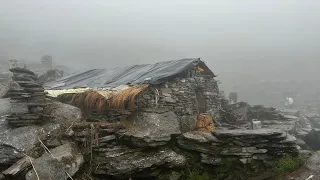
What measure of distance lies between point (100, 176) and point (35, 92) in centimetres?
438

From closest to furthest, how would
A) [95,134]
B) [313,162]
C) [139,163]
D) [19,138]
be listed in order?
[19,138], [139,163], [95,134], [313,162]

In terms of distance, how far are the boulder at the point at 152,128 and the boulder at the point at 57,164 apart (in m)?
2.08

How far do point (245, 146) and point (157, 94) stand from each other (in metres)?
4.32

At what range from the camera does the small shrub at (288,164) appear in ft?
33.2

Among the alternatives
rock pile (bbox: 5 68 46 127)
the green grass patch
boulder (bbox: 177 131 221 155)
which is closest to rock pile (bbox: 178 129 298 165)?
boulder (bbox: 177 131 221 155)

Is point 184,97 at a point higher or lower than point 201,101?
Answer: higher

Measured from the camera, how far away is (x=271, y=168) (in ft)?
34.4

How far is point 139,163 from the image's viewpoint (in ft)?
31.8

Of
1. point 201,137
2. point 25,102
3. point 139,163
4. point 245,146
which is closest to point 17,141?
point 25,102

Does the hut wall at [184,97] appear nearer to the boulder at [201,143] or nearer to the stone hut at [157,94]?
the stone hut at [157,94]

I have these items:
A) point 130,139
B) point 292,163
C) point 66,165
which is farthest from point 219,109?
point 66,165

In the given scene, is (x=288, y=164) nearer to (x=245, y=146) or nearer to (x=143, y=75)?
(x=245, y=146)

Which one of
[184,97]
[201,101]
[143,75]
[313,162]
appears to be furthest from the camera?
[201,101]

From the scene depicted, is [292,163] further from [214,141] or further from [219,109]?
[219,109]
